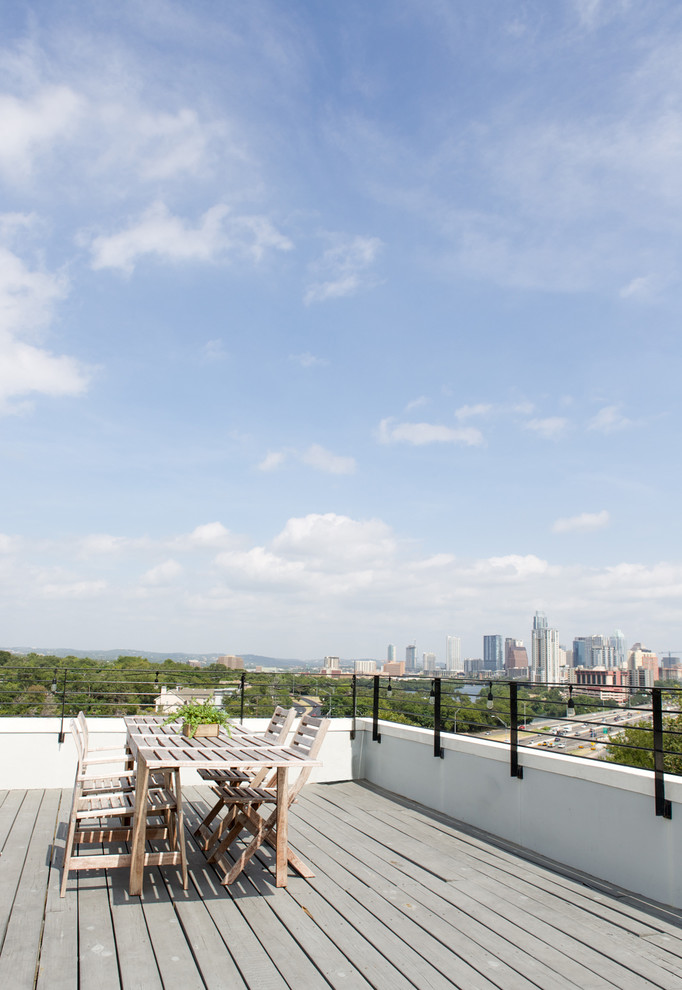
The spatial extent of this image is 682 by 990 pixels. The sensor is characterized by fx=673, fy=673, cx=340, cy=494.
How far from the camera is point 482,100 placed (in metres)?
10.8

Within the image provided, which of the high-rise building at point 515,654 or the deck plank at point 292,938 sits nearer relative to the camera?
the deck plank at point 292,938

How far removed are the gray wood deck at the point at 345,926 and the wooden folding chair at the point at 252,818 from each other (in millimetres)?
104

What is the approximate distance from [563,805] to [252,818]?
6.42ft

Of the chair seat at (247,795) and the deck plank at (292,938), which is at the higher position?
the chair seat at (247,795)

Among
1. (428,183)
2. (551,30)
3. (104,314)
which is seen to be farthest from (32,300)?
(551,30)

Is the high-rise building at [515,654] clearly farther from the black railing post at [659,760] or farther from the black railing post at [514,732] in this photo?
the black railing post at [659,760]

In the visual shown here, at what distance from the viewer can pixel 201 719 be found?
433 centimetres

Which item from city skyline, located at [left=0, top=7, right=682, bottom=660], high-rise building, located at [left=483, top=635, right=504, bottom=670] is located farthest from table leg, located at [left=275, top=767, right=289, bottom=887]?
high-rise building, located at [left=483, top=635, right=504, bottom=670]

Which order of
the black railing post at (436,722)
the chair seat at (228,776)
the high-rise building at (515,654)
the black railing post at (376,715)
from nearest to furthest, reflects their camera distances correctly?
the chair seat at (228,776)
the black railing post at (436,722)
the black railing post at (376,715)
the high-rise building at (515,654)

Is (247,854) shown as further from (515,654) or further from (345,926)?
(515,654)

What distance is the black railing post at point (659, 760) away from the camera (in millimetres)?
3572

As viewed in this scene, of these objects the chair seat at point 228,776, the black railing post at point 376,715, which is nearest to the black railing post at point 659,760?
the chair seat at point 228,776

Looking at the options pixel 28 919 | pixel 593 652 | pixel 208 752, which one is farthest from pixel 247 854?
pixel 593 652

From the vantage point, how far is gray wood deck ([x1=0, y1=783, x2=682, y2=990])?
2549 millimetres
